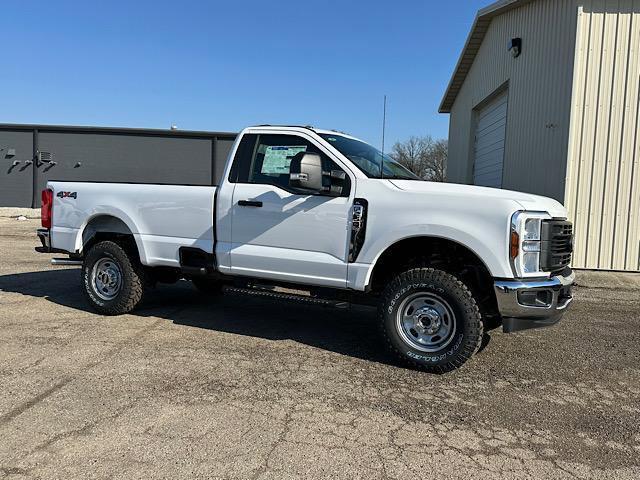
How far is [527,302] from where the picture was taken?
4.36 meters

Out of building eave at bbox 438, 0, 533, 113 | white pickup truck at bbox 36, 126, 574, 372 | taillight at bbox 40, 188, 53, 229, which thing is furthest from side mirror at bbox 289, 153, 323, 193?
building eave at bbox 438, 0, 533, 113

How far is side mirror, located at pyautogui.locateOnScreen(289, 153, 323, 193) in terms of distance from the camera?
15.7 ft

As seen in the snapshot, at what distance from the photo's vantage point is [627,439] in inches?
136

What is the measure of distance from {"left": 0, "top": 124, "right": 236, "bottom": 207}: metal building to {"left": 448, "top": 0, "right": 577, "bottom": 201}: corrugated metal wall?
655 inches

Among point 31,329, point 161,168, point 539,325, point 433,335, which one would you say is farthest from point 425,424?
point 161,168

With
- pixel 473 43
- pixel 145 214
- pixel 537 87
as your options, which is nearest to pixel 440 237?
pixel 145 214

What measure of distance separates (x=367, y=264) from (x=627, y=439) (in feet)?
7.77

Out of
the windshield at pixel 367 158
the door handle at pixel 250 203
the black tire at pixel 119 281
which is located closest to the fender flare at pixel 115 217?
the black tire at pixel 119 281

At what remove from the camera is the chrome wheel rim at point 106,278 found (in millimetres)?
6328

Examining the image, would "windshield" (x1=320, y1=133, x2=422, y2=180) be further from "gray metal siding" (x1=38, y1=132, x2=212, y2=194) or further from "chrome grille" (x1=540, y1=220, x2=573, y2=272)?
"gray metal siding" (x1=38, y1=132, x2=212, y2=194)

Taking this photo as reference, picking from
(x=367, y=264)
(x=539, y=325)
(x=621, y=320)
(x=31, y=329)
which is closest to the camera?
(x=539, y=325)

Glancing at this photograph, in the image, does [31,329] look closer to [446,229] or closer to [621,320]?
[446,229]

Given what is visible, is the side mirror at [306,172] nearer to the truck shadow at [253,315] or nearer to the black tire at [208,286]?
the truck shadow at [253,315]

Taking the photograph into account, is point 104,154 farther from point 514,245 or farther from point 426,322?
point 514,245
